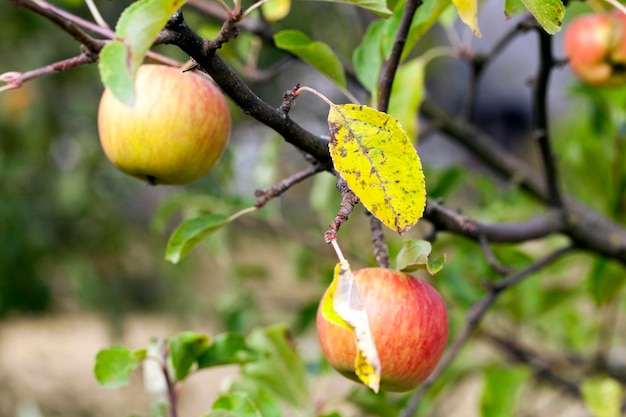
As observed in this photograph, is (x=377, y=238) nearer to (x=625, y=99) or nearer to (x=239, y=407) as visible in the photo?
(x=239, y=407)

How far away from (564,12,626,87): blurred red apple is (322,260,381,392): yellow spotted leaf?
797 mm

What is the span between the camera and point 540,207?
5.05 ft

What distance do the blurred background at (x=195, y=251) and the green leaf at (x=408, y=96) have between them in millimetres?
122

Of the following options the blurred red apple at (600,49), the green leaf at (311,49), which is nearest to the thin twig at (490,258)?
the green leaf at (311,49)

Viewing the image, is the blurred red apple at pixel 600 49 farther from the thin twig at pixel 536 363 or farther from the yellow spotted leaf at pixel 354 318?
the yellow spotted leaf at pixel 354 318

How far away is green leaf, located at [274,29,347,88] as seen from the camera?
73cm

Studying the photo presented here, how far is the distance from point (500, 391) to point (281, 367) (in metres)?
0.43

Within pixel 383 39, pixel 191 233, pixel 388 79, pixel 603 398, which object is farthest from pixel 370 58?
pixel 603 398

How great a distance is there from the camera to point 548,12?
0.53 m

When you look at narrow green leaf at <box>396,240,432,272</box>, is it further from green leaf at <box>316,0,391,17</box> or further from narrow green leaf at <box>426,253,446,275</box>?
green leaf at <box>316,0,391,17</box>

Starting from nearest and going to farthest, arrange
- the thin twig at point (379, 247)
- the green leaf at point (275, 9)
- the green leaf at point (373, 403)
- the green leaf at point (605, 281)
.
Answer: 1. the thin twig at point (379, 247)
2. the green leaf at point (373, 403)
3. the green leaf at point (275, 9)
4. the green leaf at point (605, 281)

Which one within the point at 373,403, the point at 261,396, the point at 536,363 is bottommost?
the point at 536,363

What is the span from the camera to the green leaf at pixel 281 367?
3.02ft

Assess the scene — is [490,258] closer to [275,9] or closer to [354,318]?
[354,318]
